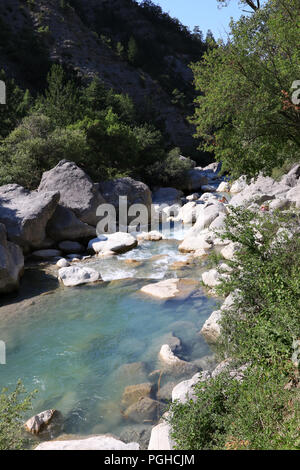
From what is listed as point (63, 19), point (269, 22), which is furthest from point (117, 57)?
point (269, 22)

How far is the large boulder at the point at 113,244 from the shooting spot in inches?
641

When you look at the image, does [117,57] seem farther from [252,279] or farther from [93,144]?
[252,279]

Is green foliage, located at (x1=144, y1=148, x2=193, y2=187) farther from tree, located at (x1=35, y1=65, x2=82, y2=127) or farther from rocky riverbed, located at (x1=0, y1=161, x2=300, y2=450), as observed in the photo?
rocky riverbed, located at (x1=0, y1=161, x2=300, y2=450)

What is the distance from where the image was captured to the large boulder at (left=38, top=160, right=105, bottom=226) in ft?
60.6

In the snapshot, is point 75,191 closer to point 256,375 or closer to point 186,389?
point 186,389

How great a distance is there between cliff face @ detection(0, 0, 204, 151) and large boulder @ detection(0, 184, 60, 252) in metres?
31.3

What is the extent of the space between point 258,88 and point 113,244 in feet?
32.4

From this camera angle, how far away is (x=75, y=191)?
18.9 m

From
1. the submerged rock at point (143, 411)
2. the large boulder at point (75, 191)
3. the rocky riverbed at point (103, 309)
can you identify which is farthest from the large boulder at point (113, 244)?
the submerged rock at point (143, 411)

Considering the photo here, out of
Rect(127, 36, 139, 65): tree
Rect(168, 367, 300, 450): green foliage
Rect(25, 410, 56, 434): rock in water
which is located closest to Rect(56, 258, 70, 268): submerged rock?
Rect(25, 410, 56, 434): rock in water

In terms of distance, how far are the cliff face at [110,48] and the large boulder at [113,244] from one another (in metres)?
31.4

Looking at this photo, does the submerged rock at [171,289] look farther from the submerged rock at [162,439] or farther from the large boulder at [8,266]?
the submerged rock at [162,439]

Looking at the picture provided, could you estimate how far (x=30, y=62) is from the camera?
49000mm

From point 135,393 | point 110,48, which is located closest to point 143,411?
point 135,393
